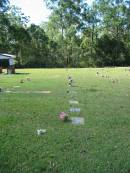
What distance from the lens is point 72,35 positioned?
62562mm

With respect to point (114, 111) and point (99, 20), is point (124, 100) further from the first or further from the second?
point (99, 20)

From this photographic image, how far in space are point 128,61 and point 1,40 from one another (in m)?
18.0

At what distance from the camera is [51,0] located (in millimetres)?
62812

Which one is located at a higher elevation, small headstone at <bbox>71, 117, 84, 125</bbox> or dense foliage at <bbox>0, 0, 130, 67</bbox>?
dense foliage at <bbox>0, 0, 130, 67</bbox>

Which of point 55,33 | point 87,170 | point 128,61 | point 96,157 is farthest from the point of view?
point 55,33

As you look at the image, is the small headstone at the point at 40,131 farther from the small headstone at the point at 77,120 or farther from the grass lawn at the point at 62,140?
the small headstone at the point at 77,120

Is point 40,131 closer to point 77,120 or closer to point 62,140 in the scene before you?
point 62,140

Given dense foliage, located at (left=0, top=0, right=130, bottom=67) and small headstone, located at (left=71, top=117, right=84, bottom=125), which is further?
dense foliage, located at (left=0, top=0, right=130, bottom=67)

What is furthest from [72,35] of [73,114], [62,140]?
[62,140]

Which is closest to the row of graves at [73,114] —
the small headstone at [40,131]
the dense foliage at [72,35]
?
the small headstone at [40,131]

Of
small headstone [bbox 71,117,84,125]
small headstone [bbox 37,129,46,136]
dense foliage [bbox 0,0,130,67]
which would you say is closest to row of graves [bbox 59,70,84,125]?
small headstone [bbox 71,117,84,125]

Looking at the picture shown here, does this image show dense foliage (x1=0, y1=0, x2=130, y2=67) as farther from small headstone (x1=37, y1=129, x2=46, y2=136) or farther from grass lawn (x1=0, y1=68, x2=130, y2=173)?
small headstone (x1=37, y1=129, x2=46, y2=136)

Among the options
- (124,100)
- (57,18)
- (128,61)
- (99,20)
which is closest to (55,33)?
(57,18)

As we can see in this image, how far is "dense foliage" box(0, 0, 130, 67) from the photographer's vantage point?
6050cm
